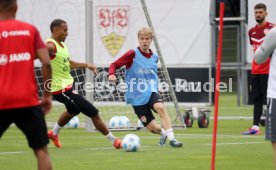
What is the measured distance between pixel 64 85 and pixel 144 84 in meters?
1.31

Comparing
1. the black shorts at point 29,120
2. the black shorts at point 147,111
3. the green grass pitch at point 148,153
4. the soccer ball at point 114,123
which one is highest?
the black shorts at point 29,120

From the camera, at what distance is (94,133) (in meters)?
18.3

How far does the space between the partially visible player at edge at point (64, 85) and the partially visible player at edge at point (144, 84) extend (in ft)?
2.11

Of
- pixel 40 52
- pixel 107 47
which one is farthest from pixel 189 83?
pixel 40 52

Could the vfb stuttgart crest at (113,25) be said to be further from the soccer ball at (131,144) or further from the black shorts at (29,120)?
the black shorts at (29,120)

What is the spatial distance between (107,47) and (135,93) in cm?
770

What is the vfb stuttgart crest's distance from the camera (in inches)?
879

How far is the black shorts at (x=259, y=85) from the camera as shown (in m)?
17.8

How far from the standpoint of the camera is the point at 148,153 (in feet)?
45.0

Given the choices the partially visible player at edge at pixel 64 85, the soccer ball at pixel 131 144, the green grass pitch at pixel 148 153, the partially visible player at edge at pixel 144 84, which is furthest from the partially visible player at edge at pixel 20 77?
the partially visible player at edge at pixel 144 84

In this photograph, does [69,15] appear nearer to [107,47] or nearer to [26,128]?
[107,47]

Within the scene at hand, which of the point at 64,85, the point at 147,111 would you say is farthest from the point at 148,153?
the point at 64,85

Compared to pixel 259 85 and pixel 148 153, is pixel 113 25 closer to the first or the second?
pixel 259 85

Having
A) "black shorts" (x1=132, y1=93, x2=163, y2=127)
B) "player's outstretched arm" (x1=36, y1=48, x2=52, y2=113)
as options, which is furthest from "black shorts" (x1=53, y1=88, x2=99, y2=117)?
"player's outstretched arm" (x1=36, y1=48, x2=52, y2=113)
